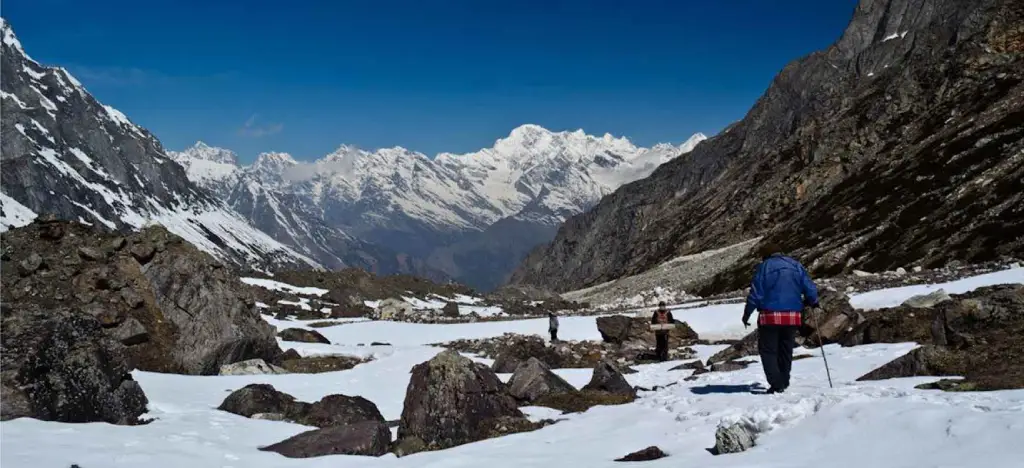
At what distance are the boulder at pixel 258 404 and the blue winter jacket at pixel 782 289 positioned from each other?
8988mm

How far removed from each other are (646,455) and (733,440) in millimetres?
1100

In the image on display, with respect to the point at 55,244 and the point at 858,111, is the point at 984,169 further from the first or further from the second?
the point at 55,244

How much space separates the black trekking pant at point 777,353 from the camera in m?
12.5

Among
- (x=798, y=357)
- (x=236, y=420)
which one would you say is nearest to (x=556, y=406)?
(x=236, y=420)

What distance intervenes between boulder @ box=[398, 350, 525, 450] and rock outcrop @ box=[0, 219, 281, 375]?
11.0m

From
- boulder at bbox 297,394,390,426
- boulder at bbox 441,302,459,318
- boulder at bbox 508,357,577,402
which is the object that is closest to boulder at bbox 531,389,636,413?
boulder at bbox 508,357,577,402

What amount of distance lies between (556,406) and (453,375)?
8.74 feet

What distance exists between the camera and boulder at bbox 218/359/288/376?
69.1 feet

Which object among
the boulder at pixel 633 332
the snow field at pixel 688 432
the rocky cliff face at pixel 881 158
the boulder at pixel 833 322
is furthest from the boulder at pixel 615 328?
the rocky cliff face at pixel 881 158

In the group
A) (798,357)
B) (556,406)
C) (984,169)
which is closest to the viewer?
(556,406)

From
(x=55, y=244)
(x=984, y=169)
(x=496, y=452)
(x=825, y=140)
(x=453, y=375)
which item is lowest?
(x=496, y=452)

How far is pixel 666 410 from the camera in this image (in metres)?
12.3

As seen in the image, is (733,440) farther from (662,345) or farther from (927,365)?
(662,345)

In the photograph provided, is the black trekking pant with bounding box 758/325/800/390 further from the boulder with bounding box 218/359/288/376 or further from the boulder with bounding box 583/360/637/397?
the boulder with bounding box 218/359/288/376
